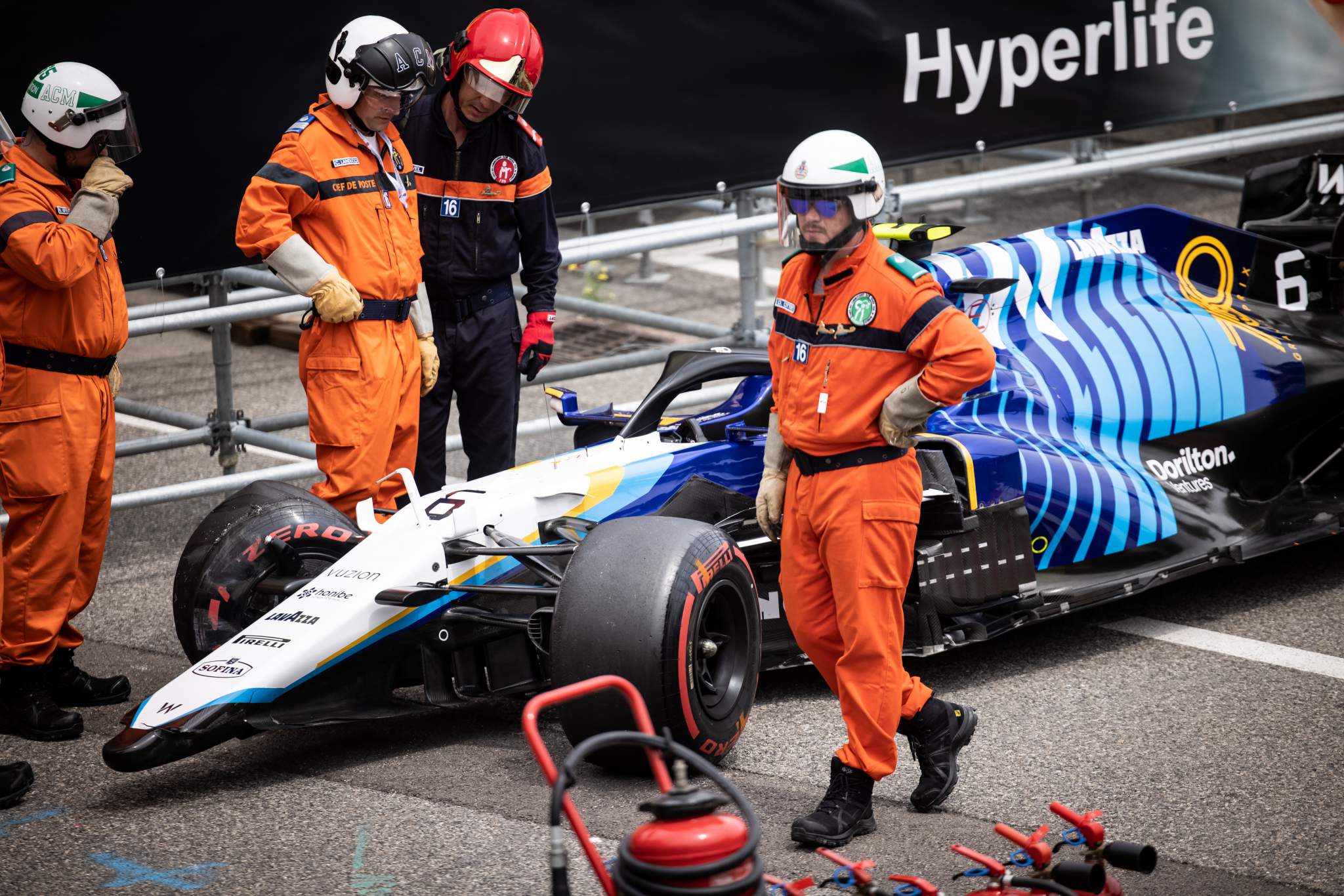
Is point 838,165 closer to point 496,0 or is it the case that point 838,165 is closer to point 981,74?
point 496,0

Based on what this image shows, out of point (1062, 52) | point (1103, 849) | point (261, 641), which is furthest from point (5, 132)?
point (1062, 52)

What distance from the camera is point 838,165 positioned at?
4684 mm

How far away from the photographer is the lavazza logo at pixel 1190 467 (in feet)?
21.7

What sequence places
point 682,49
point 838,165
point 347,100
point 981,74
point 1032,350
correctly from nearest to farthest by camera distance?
point 838,165 → point 347,100 → point 1032,350 → point 682,49 → point 981,74

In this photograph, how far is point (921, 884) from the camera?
3908 mm

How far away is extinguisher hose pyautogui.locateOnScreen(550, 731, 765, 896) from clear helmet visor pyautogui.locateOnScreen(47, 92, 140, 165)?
3512mm

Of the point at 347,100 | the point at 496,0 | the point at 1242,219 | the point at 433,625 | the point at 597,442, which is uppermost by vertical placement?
the point at 496,0

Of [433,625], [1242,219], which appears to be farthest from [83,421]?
[1242,219]

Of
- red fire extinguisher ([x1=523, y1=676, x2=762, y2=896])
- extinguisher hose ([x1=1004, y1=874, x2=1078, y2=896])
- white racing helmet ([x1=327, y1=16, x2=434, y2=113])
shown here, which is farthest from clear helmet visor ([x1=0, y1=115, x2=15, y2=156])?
extinguisher hose ([x1=1004, y1=874, x2=1078, y2=896])

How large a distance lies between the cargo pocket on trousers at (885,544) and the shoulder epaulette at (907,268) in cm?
66

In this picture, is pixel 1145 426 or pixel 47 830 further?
pixel 1145 426

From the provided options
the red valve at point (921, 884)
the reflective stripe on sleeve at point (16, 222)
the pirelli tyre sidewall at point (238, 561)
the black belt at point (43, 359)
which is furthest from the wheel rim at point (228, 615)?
the red valve at point (921, 884)

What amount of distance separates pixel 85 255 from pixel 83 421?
60 cm

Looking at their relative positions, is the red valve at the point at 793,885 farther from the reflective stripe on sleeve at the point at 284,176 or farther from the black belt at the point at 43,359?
the reflective stripe on sleeve at the point at 284,176
